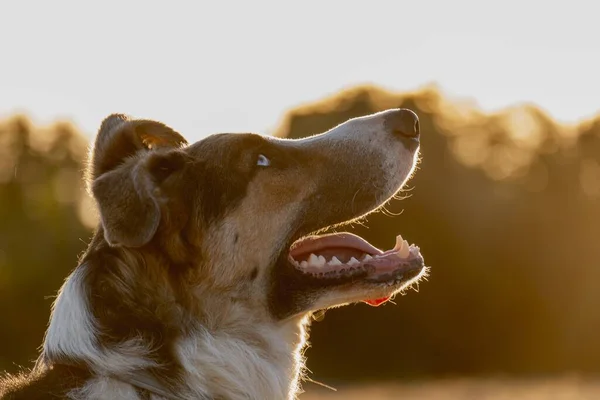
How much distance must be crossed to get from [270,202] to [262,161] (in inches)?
9.8

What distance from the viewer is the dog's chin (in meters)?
6.23

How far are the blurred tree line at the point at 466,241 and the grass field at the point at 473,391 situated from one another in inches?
105

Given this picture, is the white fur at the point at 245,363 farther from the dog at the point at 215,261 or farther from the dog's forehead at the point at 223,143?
the dog's forehead at the point at 223,143

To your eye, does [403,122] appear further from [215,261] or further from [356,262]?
[215,261]

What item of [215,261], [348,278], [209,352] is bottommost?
[209,352]

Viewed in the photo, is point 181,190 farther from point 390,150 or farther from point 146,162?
point 390,150

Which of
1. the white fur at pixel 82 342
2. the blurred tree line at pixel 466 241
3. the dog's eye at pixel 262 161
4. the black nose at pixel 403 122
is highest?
the blurred tree line at pixel 466 241

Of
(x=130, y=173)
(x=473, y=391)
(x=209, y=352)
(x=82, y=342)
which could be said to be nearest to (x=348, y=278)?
(x=209, y=352)

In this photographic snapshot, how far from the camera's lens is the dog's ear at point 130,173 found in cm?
546

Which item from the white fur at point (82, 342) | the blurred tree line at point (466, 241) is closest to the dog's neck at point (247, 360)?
the white fur at point (82, 342)

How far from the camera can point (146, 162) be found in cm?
583

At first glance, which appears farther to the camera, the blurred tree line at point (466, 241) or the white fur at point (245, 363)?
the blurred tree line at point (466, 241)

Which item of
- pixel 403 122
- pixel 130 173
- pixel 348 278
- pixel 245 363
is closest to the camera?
pixel 130 173

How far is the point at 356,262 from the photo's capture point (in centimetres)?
635
